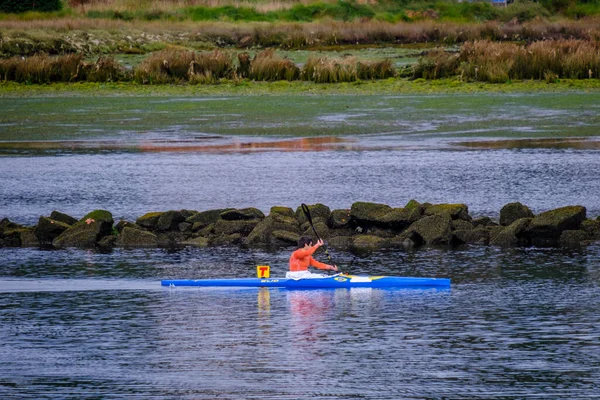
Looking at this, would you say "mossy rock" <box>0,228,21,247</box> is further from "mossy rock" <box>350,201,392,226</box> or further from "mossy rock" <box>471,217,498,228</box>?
"mossy rock" <box>471,217,498,228</box>

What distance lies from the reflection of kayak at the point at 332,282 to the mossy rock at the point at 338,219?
16.4 ft

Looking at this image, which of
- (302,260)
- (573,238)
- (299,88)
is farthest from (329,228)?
(299,88)

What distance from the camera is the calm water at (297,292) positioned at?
14.8 m

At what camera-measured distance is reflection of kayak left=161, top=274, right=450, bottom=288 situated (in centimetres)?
1991

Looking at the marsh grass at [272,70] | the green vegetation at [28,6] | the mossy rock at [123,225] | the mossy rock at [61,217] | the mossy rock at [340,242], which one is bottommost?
the mossy rock at [340,242]

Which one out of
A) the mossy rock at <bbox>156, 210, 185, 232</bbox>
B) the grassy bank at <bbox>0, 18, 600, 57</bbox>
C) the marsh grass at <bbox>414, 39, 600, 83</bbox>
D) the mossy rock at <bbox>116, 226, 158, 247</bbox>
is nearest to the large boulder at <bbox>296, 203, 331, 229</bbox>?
the mossy rock at <bbox>156, 210, 185, 232</bbox>

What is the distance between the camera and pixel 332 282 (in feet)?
66.6

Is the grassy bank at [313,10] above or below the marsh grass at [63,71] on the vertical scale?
above

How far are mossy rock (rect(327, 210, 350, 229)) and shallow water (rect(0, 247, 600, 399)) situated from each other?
7.95ft

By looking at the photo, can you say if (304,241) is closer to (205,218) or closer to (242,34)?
(205,218)

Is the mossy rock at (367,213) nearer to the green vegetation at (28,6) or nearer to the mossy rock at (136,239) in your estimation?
the mossy rock at (136,239)

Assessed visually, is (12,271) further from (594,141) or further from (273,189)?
(594,141)

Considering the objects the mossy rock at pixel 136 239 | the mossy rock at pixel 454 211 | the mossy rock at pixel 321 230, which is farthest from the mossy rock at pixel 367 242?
the mossy rock at pixel 136 239

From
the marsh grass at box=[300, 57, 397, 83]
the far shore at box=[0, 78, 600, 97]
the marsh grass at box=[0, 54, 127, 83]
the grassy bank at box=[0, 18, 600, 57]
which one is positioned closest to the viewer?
the far shore at box=[0, 78, 600, 97]
